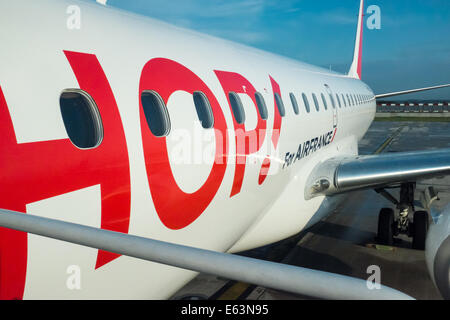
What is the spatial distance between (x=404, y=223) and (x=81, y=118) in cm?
735

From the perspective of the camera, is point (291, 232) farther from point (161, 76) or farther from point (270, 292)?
point (161, 76)

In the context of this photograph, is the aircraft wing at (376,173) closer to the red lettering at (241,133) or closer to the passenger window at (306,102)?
the passenger window at (306,102)

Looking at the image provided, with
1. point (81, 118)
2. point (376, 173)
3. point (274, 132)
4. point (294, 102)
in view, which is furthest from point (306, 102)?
point (81, 118)

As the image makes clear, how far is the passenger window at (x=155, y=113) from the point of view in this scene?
3170mm

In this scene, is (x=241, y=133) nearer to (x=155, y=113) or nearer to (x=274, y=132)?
(x=274, y=132)

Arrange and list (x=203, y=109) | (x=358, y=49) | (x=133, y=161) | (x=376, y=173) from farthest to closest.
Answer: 1. (x=358, y=49)
2. (x=376, y=173)
3. (x=203, y=109)
4. (x=133, y=161)

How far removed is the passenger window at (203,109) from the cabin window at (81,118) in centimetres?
131

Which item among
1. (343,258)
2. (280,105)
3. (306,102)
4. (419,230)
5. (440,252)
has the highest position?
(306,102)

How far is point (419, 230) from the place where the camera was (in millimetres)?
7848

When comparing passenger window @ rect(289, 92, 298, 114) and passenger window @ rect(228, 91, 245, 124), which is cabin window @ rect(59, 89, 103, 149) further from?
passenger window @ rect(289, 92, 298, 114)

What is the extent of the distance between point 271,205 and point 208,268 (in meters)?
4.77

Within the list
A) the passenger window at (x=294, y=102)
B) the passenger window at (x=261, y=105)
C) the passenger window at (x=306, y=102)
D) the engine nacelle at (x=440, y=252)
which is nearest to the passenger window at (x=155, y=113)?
the passenger window at (x=261, y=105)

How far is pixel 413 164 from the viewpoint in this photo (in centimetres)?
696
